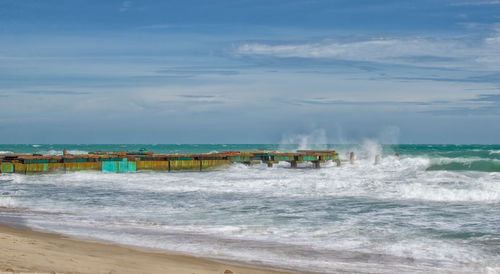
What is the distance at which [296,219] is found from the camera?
13.8m

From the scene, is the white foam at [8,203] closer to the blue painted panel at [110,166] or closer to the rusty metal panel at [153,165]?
the blue painted panel at [110,166]

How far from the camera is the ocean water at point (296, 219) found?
9.43 metres

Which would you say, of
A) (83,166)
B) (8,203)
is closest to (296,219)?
(8,203)

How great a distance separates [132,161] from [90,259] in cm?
2724

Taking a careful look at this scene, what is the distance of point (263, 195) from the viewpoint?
1997cm

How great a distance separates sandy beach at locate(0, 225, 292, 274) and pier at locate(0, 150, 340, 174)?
2257 cm

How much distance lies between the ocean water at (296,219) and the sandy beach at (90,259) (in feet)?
2.42

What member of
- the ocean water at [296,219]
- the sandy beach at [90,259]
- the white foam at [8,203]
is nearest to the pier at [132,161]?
the ocean water at [296,219]

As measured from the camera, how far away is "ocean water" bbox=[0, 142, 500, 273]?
30.9ft

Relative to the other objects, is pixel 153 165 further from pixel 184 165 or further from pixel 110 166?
pixel 110 166

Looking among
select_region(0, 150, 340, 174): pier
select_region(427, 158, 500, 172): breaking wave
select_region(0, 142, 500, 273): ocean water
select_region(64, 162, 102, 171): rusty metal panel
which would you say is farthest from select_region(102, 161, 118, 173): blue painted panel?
select_region(427, 158, 500, 172): breaking wave

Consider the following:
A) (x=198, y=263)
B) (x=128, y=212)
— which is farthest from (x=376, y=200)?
(x=198, y=263)

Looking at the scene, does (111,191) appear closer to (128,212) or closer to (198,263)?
(128,212)

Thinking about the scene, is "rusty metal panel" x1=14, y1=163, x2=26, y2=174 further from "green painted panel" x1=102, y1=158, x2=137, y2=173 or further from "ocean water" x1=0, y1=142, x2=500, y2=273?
"ocean water" x1=0, y1=142, x2=500, y2=273
